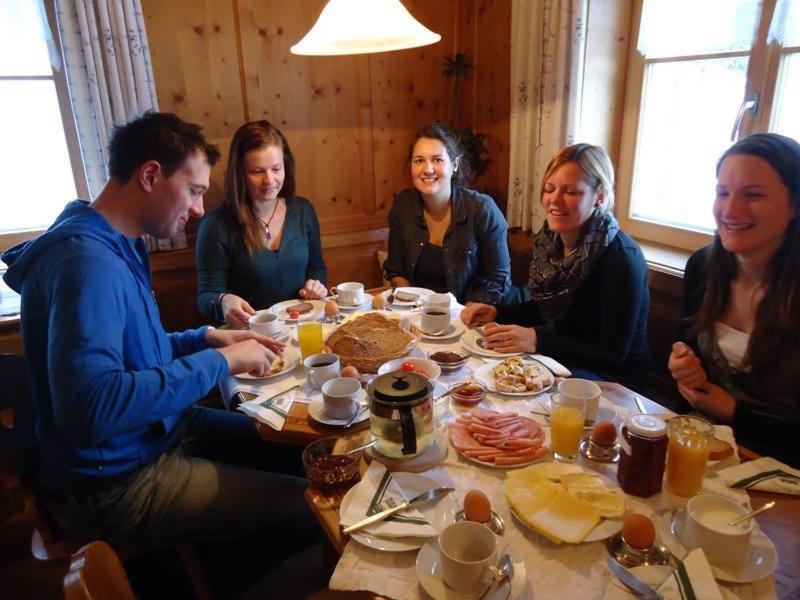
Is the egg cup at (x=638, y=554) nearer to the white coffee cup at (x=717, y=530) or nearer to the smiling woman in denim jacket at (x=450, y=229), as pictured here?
the white coffee cup at (x=717, y=530)

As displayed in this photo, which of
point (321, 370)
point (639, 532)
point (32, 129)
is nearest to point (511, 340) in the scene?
point (321, 370)

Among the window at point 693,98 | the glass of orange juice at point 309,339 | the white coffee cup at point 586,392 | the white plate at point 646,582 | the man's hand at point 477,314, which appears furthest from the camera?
the window at point 693,98

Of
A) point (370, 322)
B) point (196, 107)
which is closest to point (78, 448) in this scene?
point (370, 322)

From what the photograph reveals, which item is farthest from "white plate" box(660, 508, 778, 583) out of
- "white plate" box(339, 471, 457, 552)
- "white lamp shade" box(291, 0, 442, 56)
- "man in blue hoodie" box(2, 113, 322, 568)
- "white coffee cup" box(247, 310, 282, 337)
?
"white lamp shade" box(291, 0, 442, 56)

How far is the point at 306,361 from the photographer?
4.94 ft

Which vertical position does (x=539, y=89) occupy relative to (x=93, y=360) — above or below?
above

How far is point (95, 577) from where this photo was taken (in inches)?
29.1

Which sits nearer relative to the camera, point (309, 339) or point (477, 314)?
point (309, 339)

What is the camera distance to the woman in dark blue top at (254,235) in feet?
7.65

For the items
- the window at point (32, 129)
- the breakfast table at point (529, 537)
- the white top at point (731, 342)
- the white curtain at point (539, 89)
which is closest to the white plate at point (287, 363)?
the breakfast table at point (529, 537)

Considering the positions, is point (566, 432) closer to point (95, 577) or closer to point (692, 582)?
point (692, 582)

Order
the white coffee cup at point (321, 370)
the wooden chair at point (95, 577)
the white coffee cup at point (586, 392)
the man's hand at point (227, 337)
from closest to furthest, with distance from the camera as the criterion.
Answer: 1. the wooden chair at point (95, 577)
2. the white coffee cup at point (586, 392)
3. the white coffee cup at point (321, 370)
4. the man's hand at point (227, 337)

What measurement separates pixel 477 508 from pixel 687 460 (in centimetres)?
40

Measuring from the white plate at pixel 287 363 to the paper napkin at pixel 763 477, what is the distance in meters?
1.09
